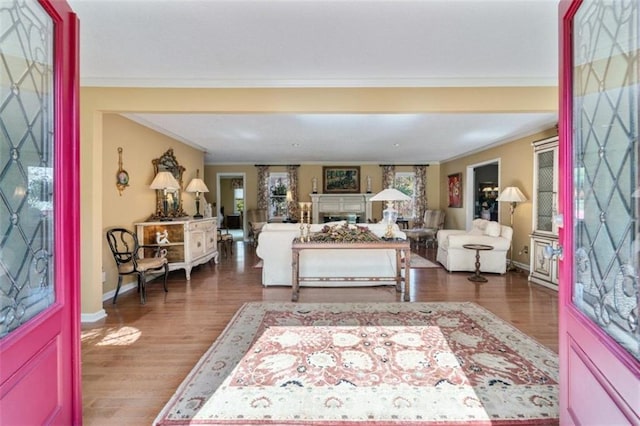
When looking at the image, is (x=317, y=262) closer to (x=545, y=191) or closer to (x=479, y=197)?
(x=545, y=191)

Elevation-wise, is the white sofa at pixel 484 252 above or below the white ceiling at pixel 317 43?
below

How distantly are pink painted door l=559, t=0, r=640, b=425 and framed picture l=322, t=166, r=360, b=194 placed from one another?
8.09m

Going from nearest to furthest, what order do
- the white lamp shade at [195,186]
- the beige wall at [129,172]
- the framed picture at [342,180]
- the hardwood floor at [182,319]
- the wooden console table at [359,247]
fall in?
the hardwood floor at [182,319], the wooden console table at [359,247], the beige wall at [129,172], the white lamp shade at [195,186], the framed picture at [342,180]

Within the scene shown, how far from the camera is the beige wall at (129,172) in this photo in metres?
3.93

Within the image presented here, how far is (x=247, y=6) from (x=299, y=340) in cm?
264

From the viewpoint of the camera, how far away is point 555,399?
1.84 meters

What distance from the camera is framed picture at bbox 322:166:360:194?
9.45m

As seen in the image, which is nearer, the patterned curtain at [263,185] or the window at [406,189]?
the patterned curtain at [263,185]

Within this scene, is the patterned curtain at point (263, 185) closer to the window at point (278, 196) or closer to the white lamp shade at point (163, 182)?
the window at point (278, 196)

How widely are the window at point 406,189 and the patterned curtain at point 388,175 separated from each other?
0.62 ft

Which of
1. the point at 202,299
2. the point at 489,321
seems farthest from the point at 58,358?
the point at 489,321

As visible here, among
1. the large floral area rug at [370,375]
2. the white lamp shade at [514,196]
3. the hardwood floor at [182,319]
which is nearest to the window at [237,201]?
the hardwood floor at [182,319]

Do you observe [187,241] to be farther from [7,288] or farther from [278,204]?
[278,204]

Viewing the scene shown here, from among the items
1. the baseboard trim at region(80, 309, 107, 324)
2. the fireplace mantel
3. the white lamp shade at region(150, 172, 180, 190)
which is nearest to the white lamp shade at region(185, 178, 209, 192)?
the white lamp shade at region(150, 172, 180, 190)
